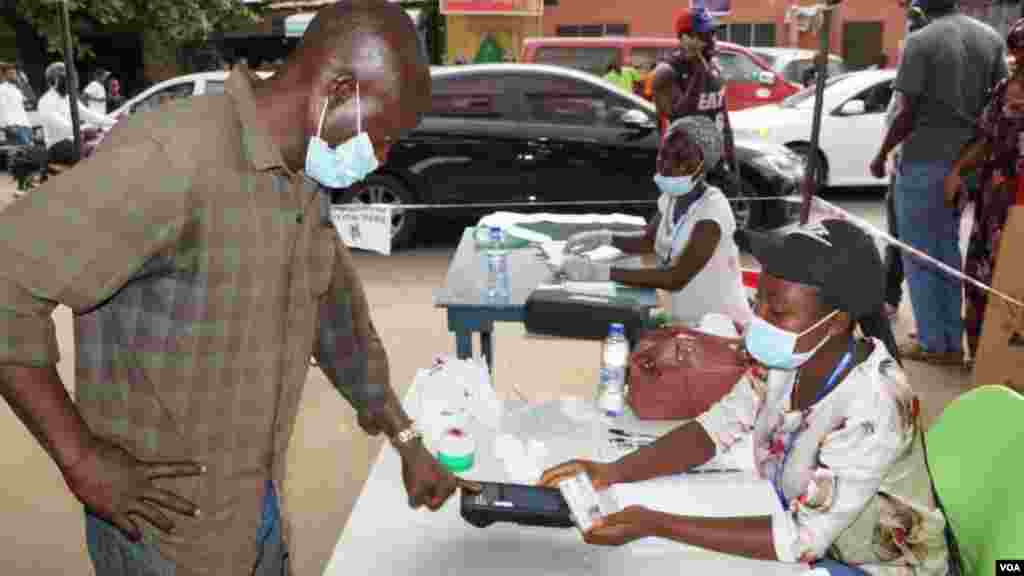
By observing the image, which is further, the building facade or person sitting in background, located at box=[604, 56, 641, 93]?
the building facade

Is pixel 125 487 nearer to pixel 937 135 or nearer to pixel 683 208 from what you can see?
pixel 683 208

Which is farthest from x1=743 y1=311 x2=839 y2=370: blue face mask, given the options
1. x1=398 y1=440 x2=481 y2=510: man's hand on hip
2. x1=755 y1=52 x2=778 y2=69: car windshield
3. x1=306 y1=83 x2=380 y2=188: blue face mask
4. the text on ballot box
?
x1=755 y1=52 x2=778 y2=69: car windshield

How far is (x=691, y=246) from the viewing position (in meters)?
3.56

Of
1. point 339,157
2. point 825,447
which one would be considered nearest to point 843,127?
point 825,447

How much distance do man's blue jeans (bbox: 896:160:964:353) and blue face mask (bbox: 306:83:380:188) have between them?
13.1 feet

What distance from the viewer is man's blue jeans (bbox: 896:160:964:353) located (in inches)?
189

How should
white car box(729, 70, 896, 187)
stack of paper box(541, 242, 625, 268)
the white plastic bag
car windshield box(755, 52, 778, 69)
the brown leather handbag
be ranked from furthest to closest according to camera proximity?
car windshield box(755, 52, 778, 69)
white car box(729, 70, 896, 187)
stack of paper box(541, 242, 625, 268)
the brown leather handbag
the white plastic bag

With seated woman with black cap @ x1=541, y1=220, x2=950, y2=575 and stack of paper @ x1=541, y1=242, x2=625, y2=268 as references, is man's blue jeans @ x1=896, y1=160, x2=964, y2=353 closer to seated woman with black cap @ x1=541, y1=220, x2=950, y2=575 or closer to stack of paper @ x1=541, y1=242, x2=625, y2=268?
stack of paper @ x1=541, y1=242, x2=625, y2=268

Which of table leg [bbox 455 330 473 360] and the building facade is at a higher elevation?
the building facade

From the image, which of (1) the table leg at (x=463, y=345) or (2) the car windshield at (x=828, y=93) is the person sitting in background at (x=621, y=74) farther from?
(1) the table leg at (x=463, y=345)

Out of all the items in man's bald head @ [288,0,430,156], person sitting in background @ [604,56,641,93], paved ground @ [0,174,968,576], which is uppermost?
man's bald head @ [288,0,430,156]

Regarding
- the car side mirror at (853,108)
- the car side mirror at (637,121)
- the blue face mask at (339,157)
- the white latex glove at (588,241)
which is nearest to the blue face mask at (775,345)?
the blue face mask at (339,157)

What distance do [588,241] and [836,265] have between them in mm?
2360

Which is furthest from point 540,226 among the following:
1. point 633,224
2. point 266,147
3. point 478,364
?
point 266,147
